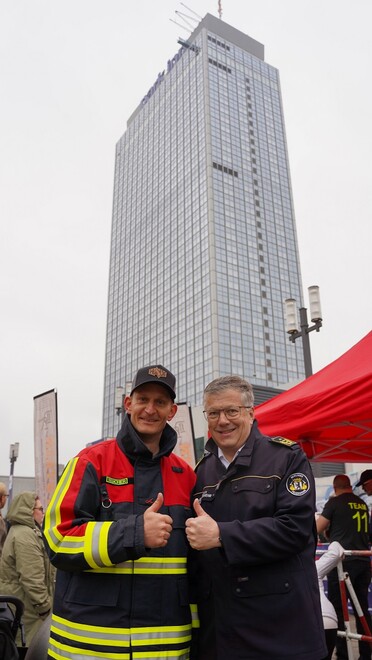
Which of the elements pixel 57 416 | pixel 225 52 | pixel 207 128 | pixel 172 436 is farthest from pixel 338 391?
pixel 225 52

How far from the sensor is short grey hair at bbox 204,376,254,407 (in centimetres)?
246

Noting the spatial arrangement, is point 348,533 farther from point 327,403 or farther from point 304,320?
point 304,320

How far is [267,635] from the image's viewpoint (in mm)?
2002

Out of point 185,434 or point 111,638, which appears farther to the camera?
point 185,434

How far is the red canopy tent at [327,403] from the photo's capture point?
4.40m

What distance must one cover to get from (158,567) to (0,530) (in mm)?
3989

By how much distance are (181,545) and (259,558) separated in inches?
14.3

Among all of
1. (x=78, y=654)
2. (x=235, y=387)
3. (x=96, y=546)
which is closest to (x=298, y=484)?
(x=235, y=387)

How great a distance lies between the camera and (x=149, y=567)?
2027 mm

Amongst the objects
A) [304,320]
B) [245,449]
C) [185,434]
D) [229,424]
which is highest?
[304,320]

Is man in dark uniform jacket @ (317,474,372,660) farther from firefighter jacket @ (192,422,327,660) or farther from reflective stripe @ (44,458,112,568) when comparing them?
reflective stripe @ (44,458,112,568)

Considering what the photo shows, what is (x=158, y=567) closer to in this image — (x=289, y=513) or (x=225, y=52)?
(x=289, y=513)

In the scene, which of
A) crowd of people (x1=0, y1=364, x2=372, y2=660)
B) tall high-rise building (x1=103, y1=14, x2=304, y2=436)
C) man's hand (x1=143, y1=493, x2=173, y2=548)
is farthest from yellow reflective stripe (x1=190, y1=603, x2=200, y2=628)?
tall high-rise building (x1=103, y1=14, x2=304, y2=436)

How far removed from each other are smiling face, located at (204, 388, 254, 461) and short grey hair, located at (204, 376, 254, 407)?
0.01 m
